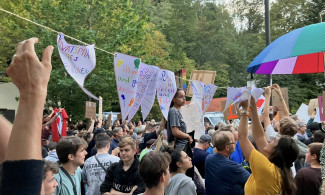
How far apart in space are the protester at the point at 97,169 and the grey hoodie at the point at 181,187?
55.7 inches

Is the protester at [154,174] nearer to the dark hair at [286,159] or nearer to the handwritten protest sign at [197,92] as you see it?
the dark hair at [286,159]

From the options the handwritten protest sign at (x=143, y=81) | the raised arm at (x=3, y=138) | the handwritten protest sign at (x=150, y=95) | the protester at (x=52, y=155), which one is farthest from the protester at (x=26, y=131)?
the protester at (x=52, y=155)

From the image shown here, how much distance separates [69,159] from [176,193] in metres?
1.44

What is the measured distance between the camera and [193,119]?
756cm

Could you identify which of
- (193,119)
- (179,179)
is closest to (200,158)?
(193,119)

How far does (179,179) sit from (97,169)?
5.30 feet

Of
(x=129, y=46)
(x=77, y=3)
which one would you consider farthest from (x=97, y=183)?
(x=129, y=46)

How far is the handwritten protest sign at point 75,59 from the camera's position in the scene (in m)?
4.81

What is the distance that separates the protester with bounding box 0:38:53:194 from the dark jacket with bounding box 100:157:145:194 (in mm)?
4025

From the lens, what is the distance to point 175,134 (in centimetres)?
612

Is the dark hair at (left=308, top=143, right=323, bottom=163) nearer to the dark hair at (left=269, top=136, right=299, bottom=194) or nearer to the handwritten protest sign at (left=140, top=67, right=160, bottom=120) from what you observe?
the dark hair at (left=269, top=136, right=299, bottom=194)

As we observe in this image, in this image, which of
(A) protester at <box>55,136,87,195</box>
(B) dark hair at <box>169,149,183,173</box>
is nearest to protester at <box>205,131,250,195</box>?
(B) dark hair at <box>169,149,183,173</box>

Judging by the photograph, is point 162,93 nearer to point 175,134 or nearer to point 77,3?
point 175,134

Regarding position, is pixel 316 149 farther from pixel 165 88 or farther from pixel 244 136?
pixel 165 88
